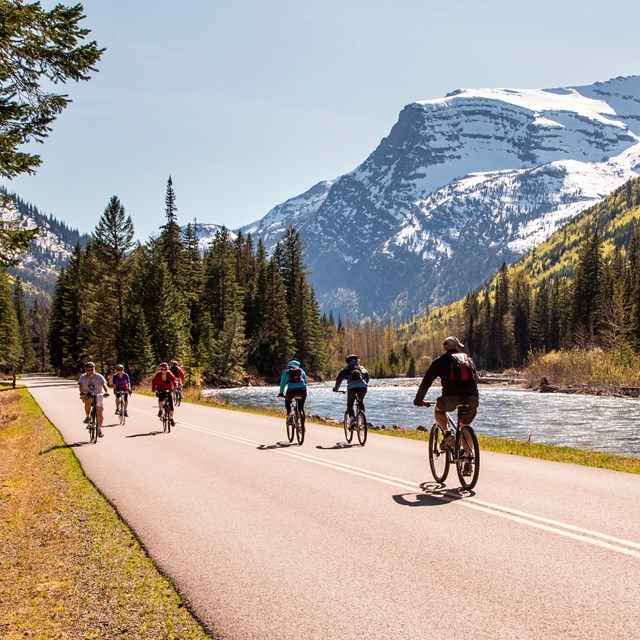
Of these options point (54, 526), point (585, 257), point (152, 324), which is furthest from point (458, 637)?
point (585, 257)

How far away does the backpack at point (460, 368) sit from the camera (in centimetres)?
978

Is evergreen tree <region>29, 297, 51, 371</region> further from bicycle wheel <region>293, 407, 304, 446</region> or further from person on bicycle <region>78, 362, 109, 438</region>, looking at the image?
bicycle wheel <region>293, 407, 304, 446</region>

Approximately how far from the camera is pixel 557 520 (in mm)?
7793

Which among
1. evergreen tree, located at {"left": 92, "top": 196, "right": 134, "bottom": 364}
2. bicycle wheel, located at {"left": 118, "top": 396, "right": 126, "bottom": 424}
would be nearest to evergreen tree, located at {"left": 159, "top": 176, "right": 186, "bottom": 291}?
evergreen tree, located at {"left": 92, "top": 196, "right": 134, "bottom": 364}

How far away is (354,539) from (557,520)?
270 cm

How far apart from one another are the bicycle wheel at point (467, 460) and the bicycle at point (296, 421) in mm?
7441

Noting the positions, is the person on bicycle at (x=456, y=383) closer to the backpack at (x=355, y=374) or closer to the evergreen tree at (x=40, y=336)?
the backpack at (x=355, y=374)

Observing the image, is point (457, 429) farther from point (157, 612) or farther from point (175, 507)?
point (157, 612)

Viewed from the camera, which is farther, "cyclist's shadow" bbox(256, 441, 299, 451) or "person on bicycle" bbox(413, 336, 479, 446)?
"cyclist's shadow" bbox(256, 441, 299, 451)

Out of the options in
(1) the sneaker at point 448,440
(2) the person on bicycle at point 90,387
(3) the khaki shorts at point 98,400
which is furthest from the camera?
(2) the person on bicycle at point 90,387

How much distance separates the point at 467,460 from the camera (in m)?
9.77

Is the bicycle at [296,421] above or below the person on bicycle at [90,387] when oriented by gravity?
below

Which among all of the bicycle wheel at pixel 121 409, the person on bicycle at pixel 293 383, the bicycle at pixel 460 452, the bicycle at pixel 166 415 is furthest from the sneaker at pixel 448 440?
the bicycle wheel at pixel 121 409

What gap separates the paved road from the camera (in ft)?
16.2
